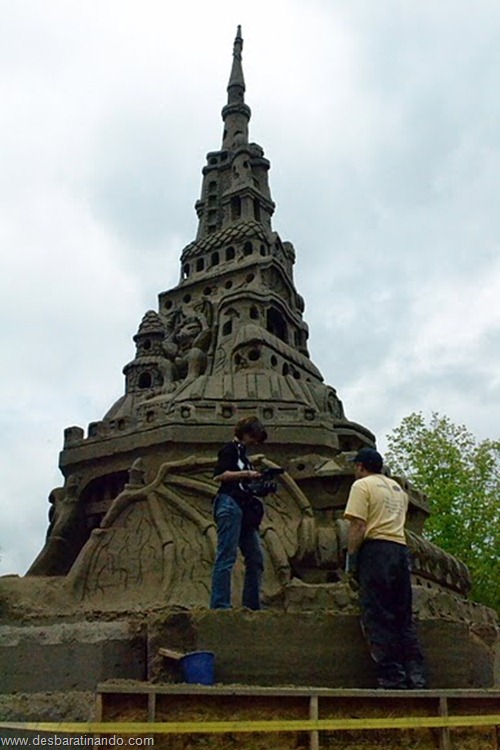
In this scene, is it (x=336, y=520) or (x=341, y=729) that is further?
(x=336, y=520)

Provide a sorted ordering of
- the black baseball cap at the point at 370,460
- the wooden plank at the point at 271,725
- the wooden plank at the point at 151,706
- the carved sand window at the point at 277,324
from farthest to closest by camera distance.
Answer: the carved sand window at the point at 277,324 < the black baseball cap at the point at 370,460 < the wooden plank at the point at 151,706 < the wooden plank at the point at 271,725

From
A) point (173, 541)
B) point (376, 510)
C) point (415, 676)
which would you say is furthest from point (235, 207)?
point (415, 676)

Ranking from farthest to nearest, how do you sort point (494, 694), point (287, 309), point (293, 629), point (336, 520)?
1. point (287, 309)
2. point (336, 520)
3. point (293, 629)
4. point (494, 694)

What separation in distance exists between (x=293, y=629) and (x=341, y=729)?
143cm

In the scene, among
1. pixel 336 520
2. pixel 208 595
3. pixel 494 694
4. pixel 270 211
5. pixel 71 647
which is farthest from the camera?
pixel 270 211

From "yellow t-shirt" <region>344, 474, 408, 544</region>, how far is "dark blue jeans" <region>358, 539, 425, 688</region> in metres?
0.08

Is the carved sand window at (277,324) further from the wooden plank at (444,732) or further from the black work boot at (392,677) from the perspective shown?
the wooden plank at (444,732)

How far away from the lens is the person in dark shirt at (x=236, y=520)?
24.7ft

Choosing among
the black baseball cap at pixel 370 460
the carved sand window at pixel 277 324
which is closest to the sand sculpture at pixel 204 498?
the black baseball cap at pixel 370 460

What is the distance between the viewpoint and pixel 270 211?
92.4 feet

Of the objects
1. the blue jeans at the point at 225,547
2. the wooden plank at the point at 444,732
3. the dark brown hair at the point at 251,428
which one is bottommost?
the wooden plank at the point at 444,732

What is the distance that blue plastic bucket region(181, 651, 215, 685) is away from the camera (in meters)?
6.48

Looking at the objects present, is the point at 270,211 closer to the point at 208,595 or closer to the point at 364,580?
the point at 208,595

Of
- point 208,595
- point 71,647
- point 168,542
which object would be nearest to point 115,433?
point 168,542
